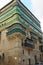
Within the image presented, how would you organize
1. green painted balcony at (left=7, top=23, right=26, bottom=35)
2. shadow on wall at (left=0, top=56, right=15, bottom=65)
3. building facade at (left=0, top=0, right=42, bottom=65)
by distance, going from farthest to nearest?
shadow on wall at (left=0, top=56, right=15, bottom=65), building facade at (left=0, top=0, right=42, bottom=65), green painted balcony at (left=7, top=23, right=26, bottom=35)

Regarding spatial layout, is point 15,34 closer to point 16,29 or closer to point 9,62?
point 16,29

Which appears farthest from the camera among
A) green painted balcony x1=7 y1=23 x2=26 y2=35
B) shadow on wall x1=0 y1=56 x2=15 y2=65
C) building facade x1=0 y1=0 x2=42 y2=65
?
shadow on wall x1=0 y1=56 x2=15 y2=65

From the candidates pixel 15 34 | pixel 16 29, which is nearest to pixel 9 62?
pixel 15 34

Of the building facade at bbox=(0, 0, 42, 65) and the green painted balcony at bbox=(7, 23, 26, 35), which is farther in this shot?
the building facade at bbox=(0, 0, 42, 65)

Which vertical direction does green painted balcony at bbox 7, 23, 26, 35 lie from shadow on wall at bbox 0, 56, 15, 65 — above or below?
above

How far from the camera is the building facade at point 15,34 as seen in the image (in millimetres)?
32016

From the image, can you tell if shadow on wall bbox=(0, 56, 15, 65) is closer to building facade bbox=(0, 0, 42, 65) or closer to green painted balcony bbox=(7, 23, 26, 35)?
building facade bbox=(0, 0, 42, 65)

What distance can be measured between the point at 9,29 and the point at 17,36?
3.99 metres

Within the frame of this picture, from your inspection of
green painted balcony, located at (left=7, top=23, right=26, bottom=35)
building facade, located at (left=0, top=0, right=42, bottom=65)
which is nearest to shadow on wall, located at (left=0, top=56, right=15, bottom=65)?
building facade, located at (left=0, top=0, right=42, bottom=65)

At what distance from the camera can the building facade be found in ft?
105

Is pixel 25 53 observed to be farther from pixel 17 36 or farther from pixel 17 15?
pixel 17 15

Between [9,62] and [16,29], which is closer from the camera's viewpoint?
[16,29]

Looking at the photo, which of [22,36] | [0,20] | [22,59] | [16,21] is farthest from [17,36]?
[0,20]

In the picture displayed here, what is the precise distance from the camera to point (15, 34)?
1255 inches
